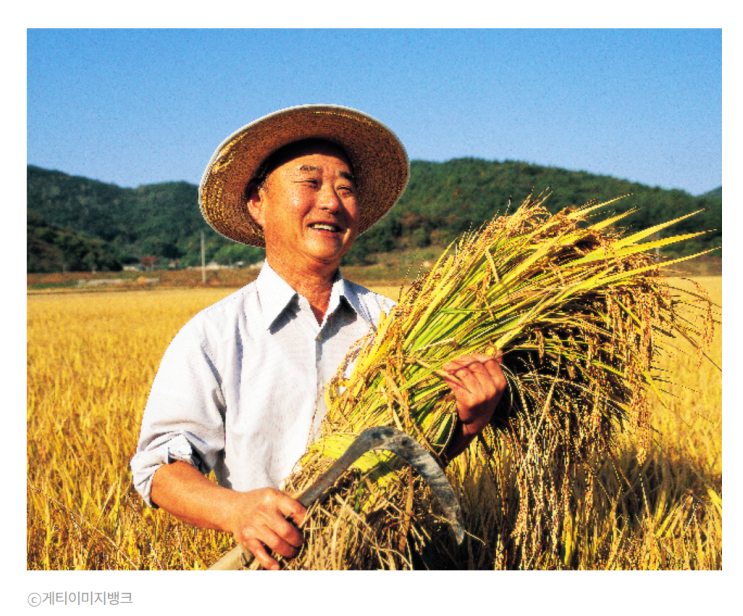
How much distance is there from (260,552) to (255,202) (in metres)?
1.11

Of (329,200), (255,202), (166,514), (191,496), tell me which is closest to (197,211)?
(166,514)

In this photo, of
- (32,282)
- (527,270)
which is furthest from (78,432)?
(32,282)

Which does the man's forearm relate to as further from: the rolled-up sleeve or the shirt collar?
the shirt collar

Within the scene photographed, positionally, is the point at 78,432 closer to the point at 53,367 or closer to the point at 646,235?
the point at 53,367

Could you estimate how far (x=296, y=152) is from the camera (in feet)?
5.57

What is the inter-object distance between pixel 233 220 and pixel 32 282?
3774 centimetres

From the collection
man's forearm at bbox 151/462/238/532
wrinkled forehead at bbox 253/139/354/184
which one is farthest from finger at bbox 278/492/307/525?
wrinkled forehead at bbox 253/139/354/184

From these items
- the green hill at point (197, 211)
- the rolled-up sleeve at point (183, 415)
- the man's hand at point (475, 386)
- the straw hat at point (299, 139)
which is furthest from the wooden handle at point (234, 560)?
the green hill at point (197, 211)

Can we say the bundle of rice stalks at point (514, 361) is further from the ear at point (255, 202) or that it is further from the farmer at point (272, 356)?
the ear at point (255, 202)

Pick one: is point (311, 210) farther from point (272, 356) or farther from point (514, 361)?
point (514, 361)

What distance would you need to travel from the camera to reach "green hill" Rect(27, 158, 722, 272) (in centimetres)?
4472

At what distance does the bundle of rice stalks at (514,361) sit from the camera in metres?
1.28

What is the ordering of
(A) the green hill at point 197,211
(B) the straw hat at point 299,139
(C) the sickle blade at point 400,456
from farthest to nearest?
(A) the green hill at point 197,211, (B) the straw hat at point 299,139, (C) the sickle blade at point 400,456

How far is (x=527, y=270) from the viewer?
146cm
